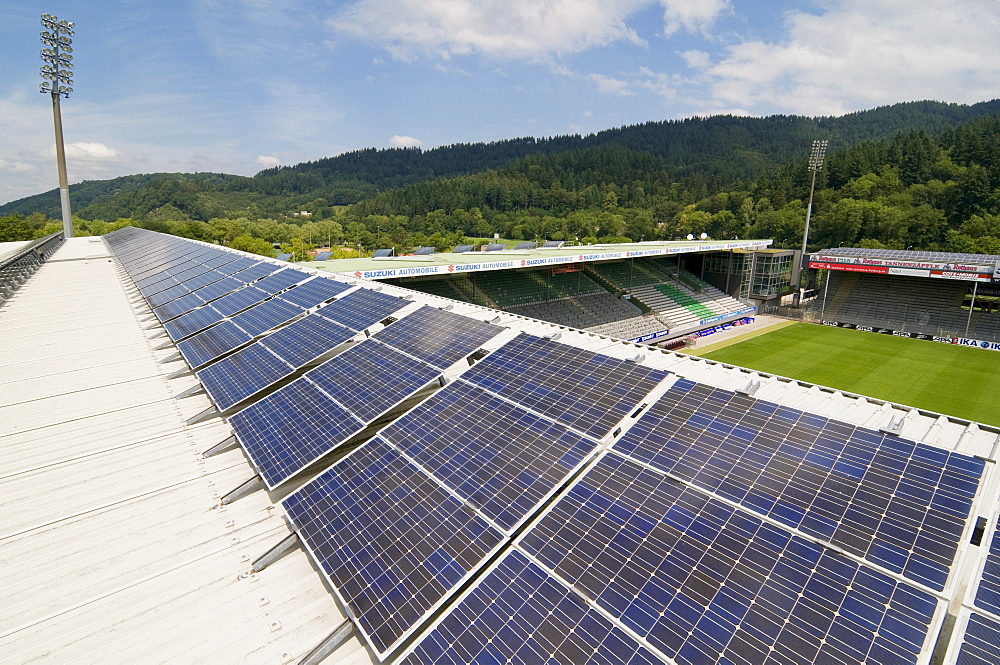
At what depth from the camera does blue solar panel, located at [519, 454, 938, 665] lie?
5.24 m

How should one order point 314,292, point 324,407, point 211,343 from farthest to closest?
1. point 314,292
2. point 211,343
3. point 324,407

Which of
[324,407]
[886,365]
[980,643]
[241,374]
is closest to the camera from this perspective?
[980,643]

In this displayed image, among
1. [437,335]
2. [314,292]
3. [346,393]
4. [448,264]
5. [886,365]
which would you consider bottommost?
[886,365]

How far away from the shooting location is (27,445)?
39.5 ft

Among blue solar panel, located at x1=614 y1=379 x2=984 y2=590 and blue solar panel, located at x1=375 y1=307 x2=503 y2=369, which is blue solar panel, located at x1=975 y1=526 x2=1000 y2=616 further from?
blue solar panel, located at x1=375 y1=307 x2=503 y2=369

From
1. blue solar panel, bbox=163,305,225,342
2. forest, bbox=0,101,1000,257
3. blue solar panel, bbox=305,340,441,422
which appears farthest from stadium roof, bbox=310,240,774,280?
forest, bbox=0,101,1000,257

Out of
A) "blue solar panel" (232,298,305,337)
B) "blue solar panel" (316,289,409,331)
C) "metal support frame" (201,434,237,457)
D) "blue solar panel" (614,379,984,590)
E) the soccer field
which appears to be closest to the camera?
"blue solar panel" (614,379,984,590)

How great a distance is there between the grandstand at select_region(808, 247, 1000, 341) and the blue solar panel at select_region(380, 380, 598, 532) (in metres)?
59.0

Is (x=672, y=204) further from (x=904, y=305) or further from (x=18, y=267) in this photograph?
(x=18, y=267)

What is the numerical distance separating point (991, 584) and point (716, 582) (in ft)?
9.73

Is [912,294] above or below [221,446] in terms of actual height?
above

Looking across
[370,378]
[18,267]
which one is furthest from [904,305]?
[18,267]

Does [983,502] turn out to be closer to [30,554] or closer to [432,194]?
[30,554]

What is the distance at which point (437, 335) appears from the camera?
45.4 ft
